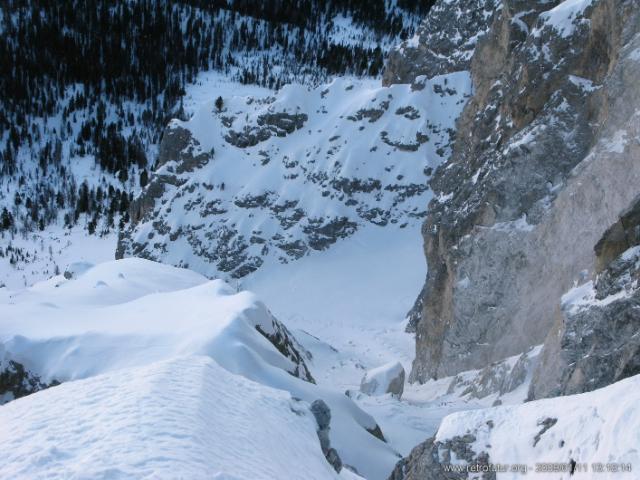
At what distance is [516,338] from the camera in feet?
62.6

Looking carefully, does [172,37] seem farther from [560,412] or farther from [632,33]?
[560,412]

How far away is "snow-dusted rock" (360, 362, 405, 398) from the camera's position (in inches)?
842

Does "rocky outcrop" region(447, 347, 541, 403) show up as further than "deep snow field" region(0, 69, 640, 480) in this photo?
Yes

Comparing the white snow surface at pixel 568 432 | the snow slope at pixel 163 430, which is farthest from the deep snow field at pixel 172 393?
the white snow surface at pixel 568 432

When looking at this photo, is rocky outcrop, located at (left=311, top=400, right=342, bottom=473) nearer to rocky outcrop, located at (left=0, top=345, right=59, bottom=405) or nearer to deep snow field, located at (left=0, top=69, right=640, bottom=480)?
deep snow field, located at (left=0, top=69, right=640, bottom=480)

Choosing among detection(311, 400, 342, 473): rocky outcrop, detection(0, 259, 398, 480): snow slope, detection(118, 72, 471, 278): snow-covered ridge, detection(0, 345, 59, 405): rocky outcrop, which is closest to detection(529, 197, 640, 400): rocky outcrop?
detection(0, 259, 398, 480): snow slope

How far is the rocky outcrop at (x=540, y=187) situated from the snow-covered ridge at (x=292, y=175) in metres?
19.8

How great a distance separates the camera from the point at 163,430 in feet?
24.9

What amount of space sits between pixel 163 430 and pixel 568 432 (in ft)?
16.0

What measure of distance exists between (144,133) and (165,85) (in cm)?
1795

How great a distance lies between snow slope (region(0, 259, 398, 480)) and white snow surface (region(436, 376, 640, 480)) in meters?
5.26

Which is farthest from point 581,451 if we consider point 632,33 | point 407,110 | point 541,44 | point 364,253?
point 407,110

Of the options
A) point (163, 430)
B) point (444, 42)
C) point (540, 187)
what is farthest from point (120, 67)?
point (163, 430)

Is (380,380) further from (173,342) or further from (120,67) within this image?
(120,67)
